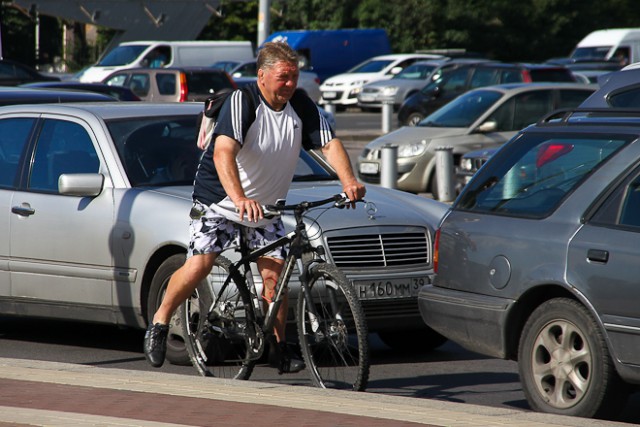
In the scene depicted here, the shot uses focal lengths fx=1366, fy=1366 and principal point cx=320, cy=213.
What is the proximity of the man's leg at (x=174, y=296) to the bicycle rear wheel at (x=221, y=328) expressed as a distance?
17 cm

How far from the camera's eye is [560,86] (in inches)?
744

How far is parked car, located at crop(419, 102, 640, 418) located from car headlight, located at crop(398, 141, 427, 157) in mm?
11018

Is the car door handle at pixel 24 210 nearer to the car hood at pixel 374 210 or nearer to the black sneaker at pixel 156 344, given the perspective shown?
the car hood at pixel 374 210

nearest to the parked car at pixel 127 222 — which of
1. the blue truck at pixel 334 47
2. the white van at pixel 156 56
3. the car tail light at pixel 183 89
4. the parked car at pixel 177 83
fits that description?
the parked car at pixel 177 83

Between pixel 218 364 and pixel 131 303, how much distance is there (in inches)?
A: 41.8

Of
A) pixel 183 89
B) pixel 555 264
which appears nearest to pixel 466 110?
pixel 183 89

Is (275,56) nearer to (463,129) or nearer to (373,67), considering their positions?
(463,129)

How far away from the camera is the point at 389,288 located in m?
7.84

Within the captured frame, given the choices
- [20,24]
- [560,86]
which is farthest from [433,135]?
[20,24]

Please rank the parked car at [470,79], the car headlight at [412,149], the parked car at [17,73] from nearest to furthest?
the car headlight at [412,149] → the parked car at [470,79] → the parked car at [17,73]

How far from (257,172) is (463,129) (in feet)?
38.6

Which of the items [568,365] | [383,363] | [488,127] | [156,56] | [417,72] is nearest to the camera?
[568,365]

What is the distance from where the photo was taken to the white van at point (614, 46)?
42000mm

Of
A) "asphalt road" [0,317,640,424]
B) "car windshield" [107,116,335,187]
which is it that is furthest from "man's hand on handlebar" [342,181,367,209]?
"car windshield" [107,116,335,187]
